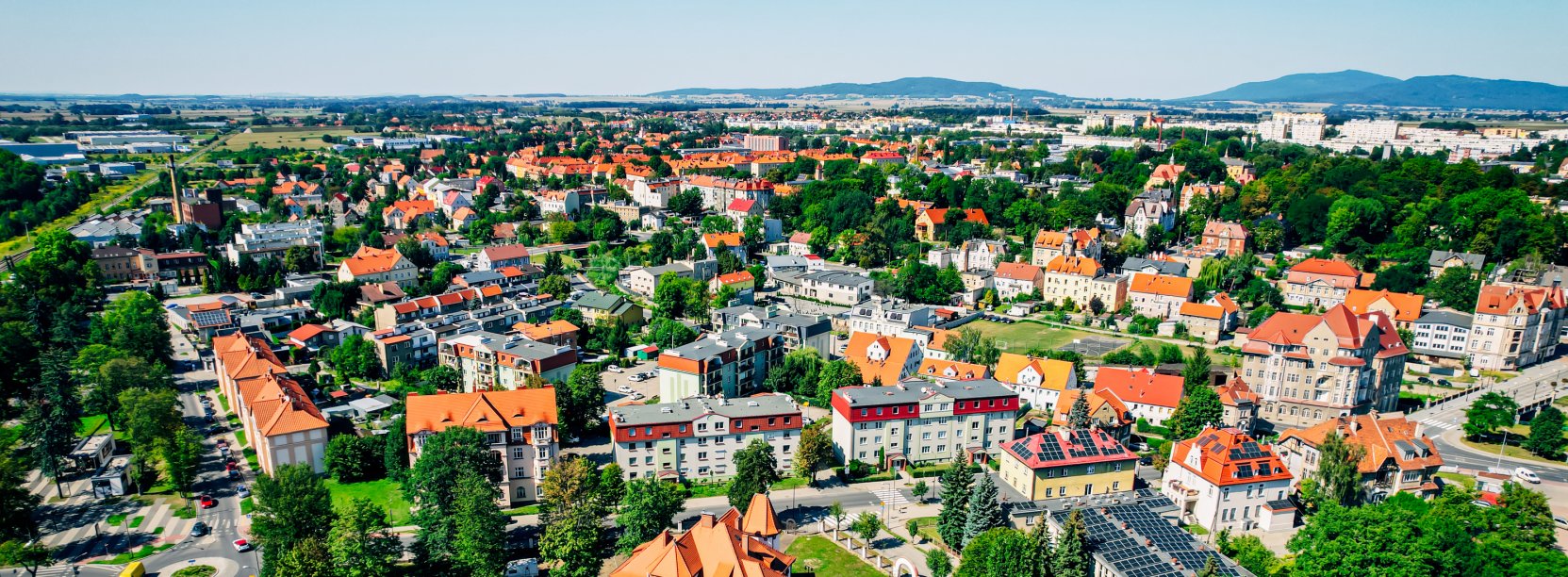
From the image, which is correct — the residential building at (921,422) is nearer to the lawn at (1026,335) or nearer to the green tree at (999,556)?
the green tree at (999,556)

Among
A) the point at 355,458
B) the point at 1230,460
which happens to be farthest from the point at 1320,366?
the point at 355,458

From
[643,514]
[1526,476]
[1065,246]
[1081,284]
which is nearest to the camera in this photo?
[643,514]

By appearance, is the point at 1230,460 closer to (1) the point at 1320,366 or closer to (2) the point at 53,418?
(1) the point at 1320,366

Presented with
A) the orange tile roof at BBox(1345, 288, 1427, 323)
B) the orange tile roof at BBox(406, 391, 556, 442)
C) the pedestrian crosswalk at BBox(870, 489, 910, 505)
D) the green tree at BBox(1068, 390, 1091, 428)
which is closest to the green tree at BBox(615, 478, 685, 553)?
the orange tile roof at BBox(406, 391, 556, 442)

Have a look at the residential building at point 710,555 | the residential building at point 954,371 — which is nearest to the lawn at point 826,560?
the residential building at point 710,555

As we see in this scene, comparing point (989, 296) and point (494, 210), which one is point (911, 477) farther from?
point (494, 210)

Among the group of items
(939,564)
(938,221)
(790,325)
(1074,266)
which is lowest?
(939,564)
